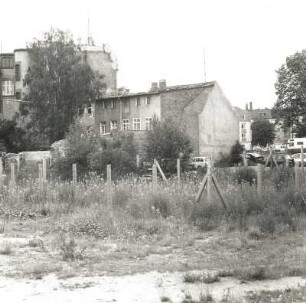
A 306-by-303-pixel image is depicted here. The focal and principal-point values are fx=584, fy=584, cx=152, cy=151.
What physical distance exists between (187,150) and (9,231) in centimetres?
2794

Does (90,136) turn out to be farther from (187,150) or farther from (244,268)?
(244,268)

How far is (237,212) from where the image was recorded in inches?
582

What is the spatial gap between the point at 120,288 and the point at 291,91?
69.8m

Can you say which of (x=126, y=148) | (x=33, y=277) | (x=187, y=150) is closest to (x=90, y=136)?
(x=126, y=148)

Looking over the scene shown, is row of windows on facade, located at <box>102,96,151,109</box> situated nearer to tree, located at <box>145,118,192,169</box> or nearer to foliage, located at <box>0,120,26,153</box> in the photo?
foliage, located at <box>0,120,26,153</box>

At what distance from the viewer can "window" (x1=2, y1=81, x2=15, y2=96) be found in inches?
2969

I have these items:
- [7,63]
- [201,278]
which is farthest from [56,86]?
[201,278]

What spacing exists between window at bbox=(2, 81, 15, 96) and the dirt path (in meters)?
69.0

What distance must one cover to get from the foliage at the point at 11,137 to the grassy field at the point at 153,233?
4579 cm

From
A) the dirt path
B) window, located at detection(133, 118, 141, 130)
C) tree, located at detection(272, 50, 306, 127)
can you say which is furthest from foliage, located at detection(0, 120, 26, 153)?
the dirt path

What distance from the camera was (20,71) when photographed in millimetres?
72938

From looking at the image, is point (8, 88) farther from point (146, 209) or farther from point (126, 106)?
point (146, 209)

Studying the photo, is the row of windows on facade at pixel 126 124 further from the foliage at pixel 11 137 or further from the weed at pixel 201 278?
the weed at pixel 201 278

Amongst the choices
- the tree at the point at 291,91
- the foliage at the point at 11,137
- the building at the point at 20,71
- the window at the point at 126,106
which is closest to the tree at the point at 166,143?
the window at the point at 126,106
